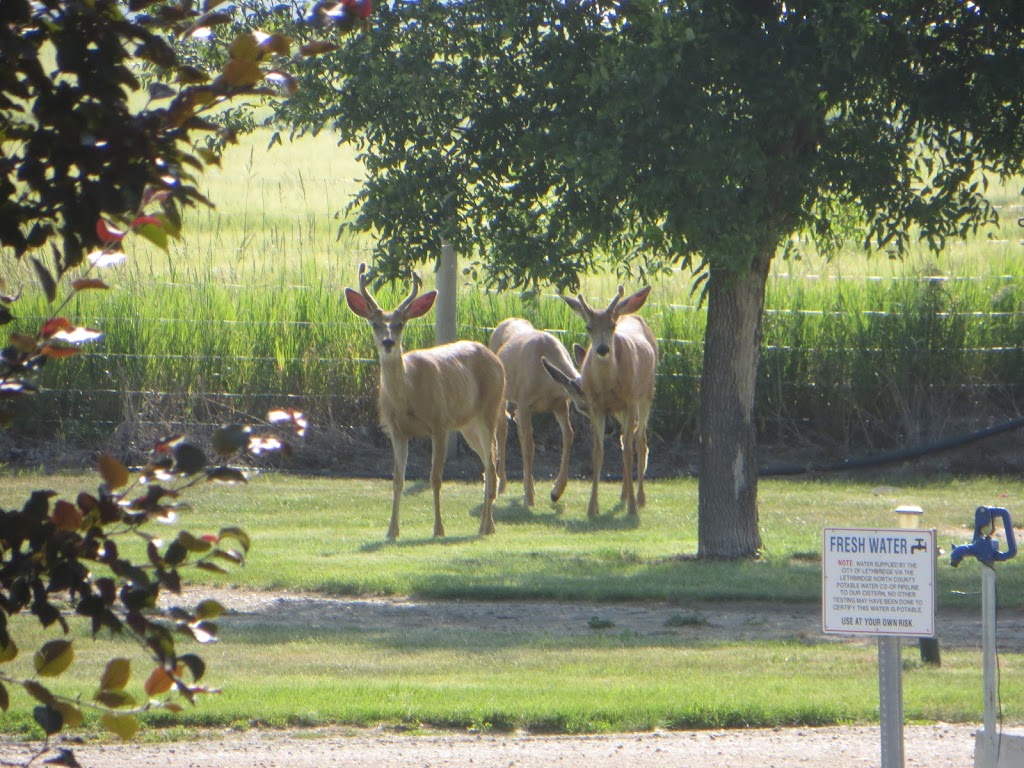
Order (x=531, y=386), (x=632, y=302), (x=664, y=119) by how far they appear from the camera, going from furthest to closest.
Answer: (x=531, y=386) → (x=632, y=302) → (x=664, y=119)

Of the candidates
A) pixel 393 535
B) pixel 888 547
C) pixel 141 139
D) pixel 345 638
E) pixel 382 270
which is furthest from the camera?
pixel 393 535

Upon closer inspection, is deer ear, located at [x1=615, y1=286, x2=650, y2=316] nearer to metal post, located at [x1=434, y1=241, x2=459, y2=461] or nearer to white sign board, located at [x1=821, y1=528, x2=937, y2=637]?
metal post, located at [x1=434, y1=241, x2=459, y2=461]

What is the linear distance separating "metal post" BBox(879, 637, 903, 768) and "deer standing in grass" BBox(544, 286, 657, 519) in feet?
32.6

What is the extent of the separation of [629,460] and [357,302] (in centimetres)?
390

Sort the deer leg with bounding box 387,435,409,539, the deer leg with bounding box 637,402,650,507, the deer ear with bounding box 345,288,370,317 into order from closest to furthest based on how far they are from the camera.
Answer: the deer ear with bounding box 345,288,370,317
the deer leg with bounding box 387,435,409,539
the deer leg with bounding box 637,402,650,507

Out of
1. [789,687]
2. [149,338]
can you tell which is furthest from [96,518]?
[149,338]

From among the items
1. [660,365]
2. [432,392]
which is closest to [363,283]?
[432,392]

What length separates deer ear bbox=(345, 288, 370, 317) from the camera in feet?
43.6

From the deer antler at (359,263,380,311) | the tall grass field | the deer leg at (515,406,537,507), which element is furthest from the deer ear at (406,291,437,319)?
the tall grass field

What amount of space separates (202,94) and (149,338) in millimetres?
17551

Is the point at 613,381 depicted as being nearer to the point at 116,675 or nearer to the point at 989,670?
the point at 989,670

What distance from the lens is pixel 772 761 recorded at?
6.25 m

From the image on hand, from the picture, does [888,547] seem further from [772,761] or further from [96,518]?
[96,518]

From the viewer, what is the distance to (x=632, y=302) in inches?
597
